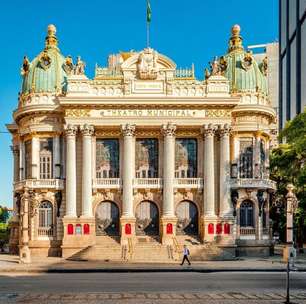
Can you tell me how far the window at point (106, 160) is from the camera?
226 ft

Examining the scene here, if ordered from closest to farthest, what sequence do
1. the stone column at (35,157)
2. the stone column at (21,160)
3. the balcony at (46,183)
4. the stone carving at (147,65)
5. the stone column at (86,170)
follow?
the stone column at (86,170) < the stone carving at (147,65) < the balcony at (46,183) < the stone column at (35,157) < the stone column at (21,160)

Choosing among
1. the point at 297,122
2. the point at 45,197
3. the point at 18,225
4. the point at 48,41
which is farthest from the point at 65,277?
the point at 48,41

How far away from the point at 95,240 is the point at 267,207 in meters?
Result: 19.0

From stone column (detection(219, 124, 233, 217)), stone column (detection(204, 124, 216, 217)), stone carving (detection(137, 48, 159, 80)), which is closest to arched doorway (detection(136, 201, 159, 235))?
stone column (detection(204, 124, 216, 217))

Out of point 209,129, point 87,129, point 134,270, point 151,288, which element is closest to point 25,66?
point 87,129

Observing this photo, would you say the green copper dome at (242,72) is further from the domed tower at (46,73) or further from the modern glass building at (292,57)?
the modern glass building at (292,57)

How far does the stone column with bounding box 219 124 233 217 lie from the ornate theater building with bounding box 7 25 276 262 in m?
0.10

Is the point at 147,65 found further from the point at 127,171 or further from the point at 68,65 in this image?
the point at 127,171

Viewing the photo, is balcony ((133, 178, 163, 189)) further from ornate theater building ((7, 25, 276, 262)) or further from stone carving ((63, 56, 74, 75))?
stone carving ((63, 56, 74, 75))

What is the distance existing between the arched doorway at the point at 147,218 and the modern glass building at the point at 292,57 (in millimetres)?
33386

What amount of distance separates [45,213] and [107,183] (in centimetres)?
741

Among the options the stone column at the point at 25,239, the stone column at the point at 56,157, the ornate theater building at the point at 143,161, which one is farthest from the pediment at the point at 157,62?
the stone column at the point at 25,239

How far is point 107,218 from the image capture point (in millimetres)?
68625

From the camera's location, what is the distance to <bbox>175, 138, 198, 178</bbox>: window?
69.0 metres
